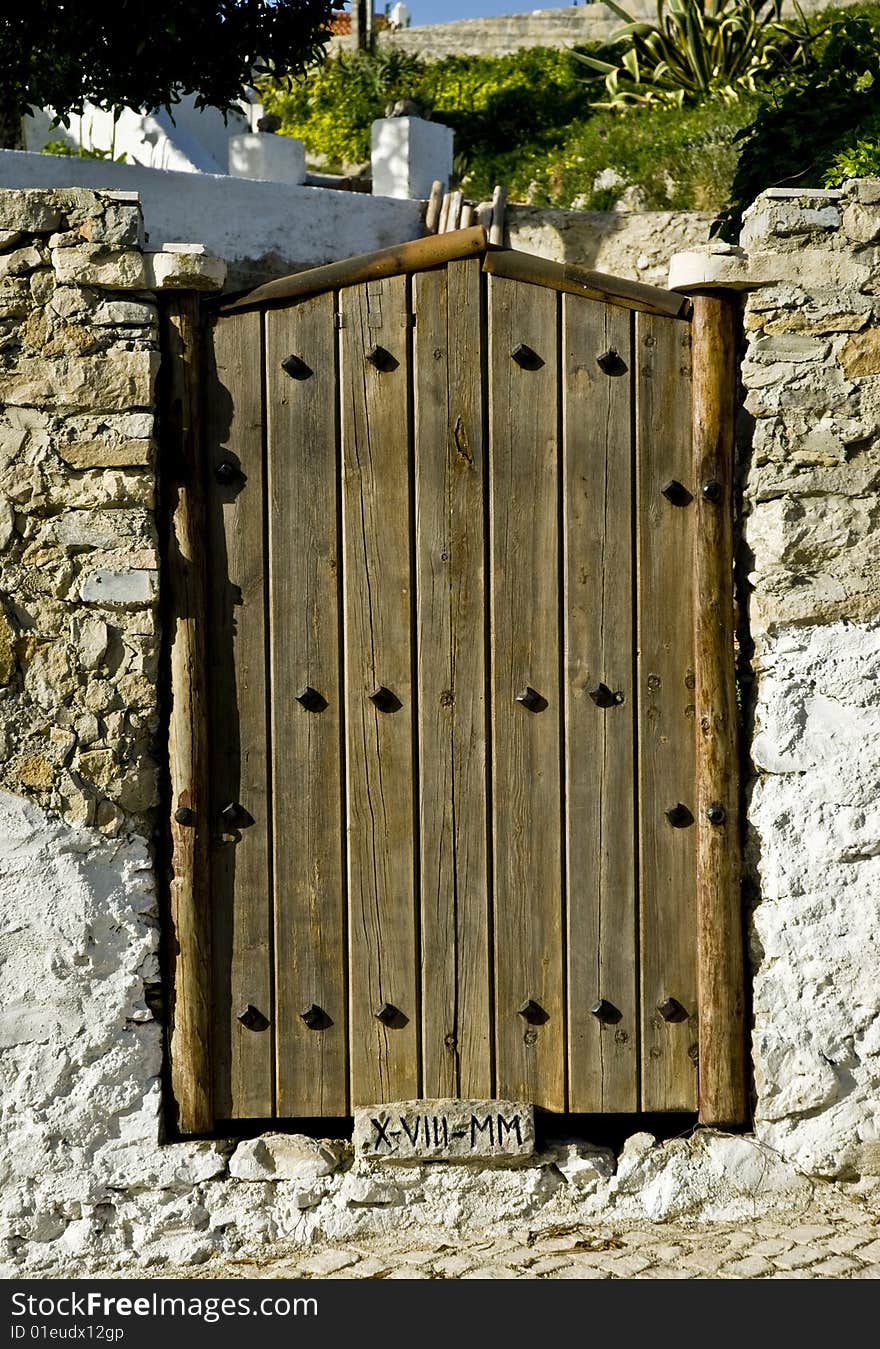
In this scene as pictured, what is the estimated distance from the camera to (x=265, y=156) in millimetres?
8680

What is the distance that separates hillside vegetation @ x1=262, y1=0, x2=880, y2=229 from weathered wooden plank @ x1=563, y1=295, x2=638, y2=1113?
5.29 metres

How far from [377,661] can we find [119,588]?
2.00ft

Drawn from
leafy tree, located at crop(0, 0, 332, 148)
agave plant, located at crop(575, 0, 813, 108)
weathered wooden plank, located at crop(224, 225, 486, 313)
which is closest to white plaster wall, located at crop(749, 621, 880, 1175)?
weathered wooden plank, located at crop(224, 225, 486, 313)

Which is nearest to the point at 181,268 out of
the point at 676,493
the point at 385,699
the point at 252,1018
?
the point at 385,699

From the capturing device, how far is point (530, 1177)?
301 cm

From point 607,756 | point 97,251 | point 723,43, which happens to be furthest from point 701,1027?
point 723,43

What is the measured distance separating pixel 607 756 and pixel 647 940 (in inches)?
17.7

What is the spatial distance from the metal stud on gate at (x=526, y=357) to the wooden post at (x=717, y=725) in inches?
14.7

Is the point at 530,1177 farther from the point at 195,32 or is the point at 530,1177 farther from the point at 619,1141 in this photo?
the point at 195,32

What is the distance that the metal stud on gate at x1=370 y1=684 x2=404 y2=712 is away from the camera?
3.03 meters

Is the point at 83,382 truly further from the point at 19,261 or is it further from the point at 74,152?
the point at 74,152

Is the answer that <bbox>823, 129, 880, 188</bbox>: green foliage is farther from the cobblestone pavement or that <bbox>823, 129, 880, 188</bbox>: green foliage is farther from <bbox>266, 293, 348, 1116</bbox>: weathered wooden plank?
the cobblestone pavement

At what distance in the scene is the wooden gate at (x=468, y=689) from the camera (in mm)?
3016

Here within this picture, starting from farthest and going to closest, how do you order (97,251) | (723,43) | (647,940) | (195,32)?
(723,43) → (195,32) → (647,940) → (97,251)
